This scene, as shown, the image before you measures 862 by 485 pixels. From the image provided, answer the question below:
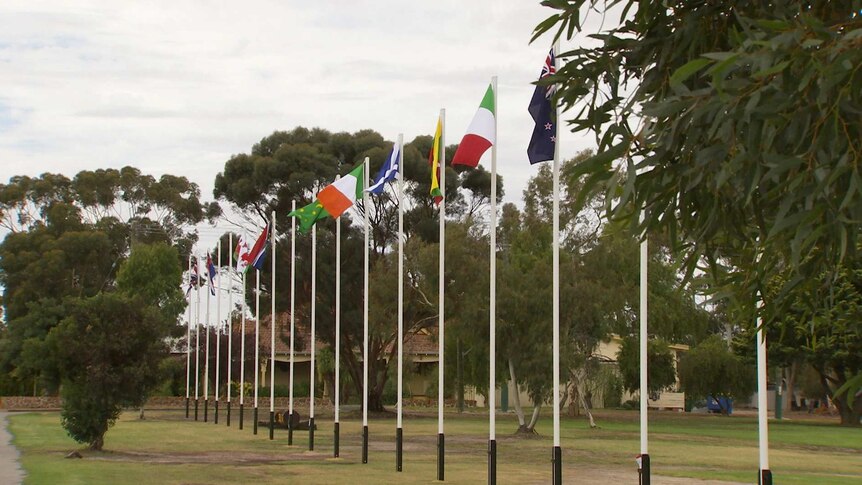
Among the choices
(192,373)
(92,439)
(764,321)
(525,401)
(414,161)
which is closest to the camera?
(764,321)

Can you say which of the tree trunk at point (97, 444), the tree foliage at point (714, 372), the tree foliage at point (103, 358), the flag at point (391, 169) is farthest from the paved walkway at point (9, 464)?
the tree foliage at point (714, 372)

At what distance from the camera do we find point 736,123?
17.6 feet

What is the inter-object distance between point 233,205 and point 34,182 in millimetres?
24815

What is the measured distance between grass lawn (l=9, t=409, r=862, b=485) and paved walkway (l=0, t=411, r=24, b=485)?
0.31 metres

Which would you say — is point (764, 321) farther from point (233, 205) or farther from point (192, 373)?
point (192, 373)

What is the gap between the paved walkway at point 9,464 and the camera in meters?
21.1

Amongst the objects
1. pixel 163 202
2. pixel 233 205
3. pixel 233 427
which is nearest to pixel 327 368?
pixel 233 205

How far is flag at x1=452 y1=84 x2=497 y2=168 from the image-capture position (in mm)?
19594

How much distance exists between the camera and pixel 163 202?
8012cm

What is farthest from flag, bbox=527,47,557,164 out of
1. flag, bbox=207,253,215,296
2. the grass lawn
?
flag, bbox=207,253,215,296

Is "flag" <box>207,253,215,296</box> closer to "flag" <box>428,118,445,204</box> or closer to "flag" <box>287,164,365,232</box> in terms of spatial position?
"flag" <box>287,164,365,232</box>

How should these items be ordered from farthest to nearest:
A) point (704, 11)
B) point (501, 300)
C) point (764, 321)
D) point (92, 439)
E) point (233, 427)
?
point (233, 427) → point (501, 300) → point (92, 439) → point (764, 321) → point (704, 11)

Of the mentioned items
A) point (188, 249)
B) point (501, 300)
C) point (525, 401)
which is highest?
point (188, 249)

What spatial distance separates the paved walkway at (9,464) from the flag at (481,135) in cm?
997
